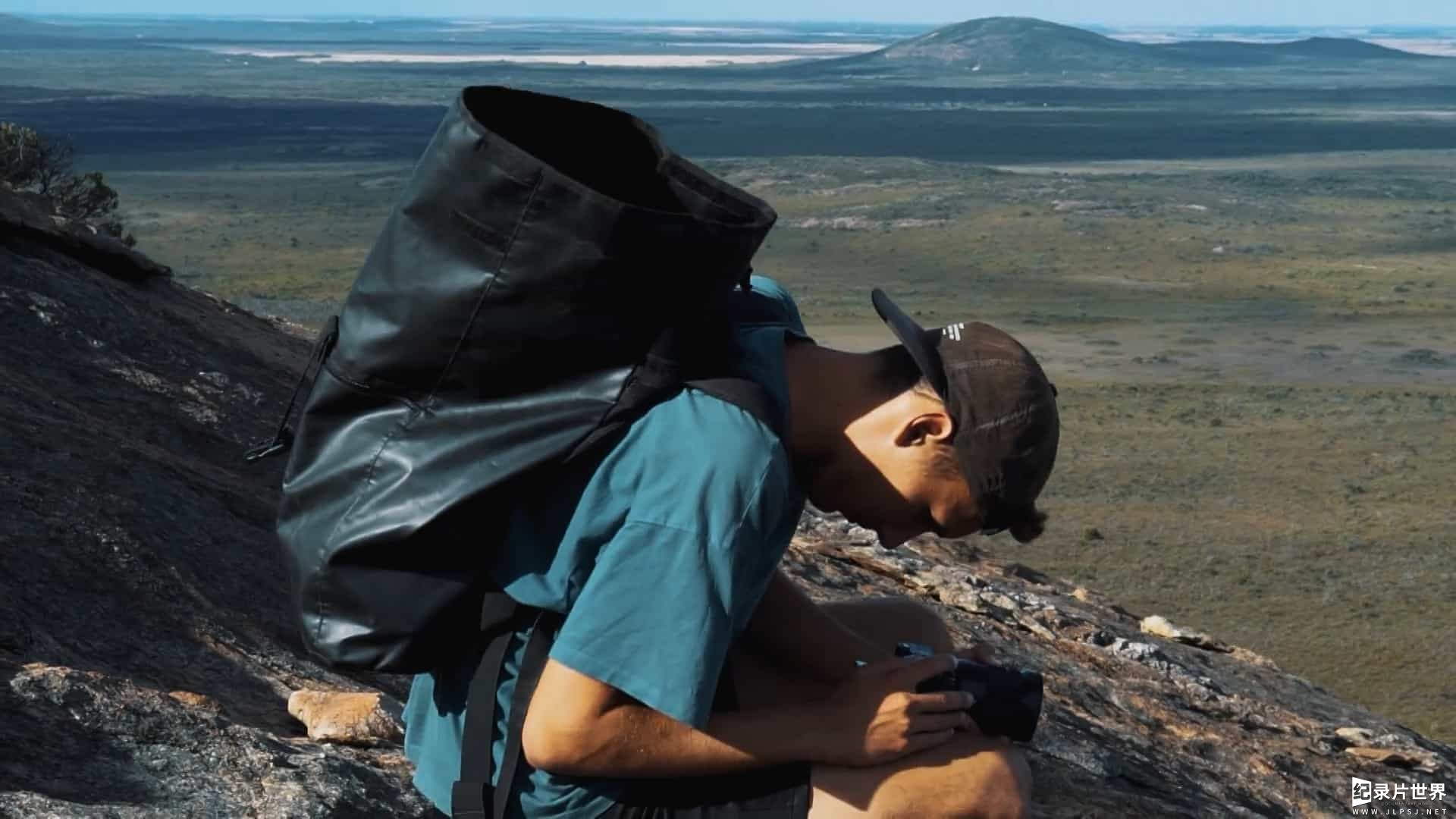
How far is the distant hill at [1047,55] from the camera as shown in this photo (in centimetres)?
17088

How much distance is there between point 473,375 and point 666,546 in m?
0.34

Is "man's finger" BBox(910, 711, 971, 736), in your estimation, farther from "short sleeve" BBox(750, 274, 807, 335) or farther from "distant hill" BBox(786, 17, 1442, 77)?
"distant hill" BBox(786, 17, 1442, 77)

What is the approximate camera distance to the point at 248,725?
141 inches

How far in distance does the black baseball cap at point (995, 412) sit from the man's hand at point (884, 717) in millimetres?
265

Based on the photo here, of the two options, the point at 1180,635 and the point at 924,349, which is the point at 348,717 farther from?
the point at 1180,635

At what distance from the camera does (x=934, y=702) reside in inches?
102

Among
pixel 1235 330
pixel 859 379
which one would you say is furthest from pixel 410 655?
pixel 1235 330

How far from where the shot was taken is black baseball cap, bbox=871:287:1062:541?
244 centimetres

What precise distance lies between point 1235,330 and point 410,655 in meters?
34.9

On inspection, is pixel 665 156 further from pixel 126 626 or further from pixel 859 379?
pixel 126 626

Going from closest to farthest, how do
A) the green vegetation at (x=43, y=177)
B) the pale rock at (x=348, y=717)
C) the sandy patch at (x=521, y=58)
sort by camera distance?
the pale rock at (x=348, y=717) → the green vegetation at (x=43, y=177) → the sandy patch at (x=521, y=58)

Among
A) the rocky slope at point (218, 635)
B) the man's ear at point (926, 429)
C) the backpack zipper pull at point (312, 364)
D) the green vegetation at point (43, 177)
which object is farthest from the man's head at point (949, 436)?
the green vegetation at point (43, 177)
